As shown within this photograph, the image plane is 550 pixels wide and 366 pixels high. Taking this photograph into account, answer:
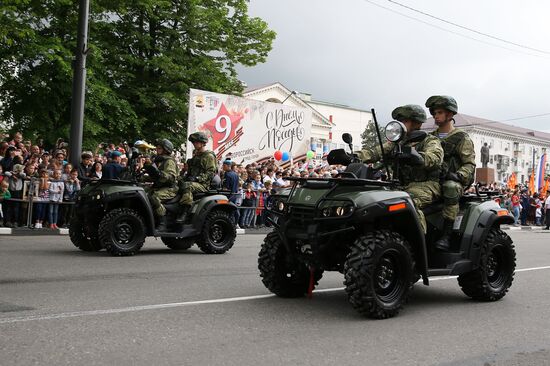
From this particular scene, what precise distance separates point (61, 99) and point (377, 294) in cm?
2137

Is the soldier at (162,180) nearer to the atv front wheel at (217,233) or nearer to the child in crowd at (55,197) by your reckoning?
the atv front wheel at (217,233)

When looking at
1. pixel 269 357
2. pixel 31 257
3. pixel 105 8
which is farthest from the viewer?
pixel 105 8

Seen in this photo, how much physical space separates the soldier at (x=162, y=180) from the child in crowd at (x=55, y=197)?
198 inches

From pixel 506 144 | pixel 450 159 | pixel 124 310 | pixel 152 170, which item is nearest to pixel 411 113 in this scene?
pixel 450 159

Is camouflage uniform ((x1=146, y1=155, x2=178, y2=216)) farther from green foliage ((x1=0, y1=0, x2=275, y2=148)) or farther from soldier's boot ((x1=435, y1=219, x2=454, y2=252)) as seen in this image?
green foliage ((x1=0, y1=0, x2=275, y2=148))

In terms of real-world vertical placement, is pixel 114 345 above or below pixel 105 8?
below

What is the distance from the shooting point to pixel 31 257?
10289mm

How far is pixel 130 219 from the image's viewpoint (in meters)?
10.9

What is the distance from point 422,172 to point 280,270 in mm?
1782

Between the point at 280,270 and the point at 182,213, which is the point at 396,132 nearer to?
the point at 280,270

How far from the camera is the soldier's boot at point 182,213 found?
11719mm

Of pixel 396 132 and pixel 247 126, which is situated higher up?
pixel 247 126

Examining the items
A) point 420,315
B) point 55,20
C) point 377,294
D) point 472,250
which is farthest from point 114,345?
point 55,20

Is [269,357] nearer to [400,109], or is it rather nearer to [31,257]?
[400,109]
